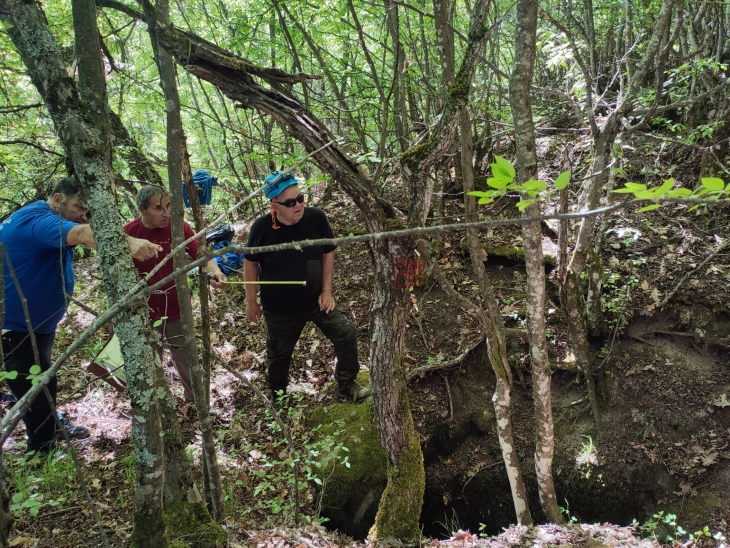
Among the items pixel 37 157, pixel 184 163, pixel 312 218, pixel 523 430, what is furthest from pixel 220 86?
pixel 37 157

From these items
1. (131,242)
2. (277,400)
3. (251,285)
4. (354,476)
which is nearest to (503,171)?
(131,242)

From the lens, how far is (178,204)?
246cm

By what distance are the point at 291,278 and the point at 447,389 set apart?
225cm

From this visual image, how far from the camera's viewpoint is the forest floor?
3.24 m

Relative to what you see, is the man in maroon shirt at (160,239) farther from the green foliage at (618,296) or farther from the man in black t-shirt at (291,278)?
the green foliage at (618,296)

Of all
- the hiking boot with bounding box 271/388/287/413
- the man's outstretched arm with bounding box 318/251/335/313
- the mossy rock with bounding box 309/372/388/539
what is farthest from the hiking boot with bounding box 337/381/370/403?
the man's outstretched arm with bounding box 318/251/335/313

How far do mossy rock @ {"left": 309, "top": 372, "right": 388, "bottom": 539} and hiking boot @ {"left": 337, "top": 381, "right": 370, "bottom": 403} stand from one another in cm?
22

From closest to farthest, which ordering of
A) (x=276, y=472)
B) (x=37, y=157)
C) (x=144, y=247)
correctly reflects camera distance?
(x=144, y=247) < (x=276, y=472) < (x=37, y=157)

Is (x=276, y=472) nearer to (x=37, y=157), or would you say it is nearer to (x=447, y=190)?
(x=447, y=190)

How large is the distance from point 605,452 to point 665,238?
2.80 metres

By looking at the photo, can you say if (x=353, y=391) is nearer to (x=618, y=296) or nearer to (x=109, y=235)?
(x=618, y=296)

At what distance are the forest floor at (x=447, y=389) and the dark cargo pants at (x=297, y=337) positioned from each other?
47 centimetres

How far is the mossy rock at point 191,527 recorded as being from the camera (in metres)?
2.26

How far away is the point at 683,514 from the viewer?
160 inches
